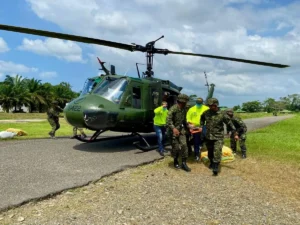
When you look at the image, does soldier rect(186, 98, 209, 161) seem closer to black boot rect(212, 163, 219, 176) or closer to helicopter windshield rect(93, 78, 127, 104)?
black boot rect(212, 163, 219, 176)

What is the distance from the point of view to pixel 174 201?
19.5 feet

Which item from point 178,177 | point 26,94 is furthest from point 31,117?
point 178,177

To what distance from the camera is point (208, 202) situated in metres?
6.02

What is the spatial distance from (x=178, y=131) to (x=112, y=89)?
9.77 feet

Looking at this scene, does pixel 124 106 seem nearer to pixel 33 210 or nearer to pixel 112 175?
pixel 112 175

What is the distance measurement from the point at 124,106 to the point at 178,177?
11.1ft

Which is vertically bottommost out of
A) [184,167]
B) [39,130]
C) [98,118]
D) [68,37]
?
[39,130]

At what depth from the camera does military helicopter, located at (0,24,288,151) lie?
9445mm

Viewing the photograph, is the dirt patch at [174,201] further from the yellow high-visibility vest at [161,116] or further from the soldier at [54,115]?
the soldier at [54,115]

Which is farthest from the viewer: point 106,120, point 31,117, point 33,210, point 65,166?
point 31,117

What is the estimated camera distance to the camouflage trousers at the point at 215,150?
8.01 m

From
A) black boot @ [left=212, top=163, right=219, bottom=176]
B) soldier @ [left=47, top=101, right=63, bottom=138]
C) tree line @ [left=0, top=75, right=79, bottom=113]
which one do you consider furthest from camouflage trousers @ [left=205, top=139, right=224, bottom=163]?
tree line @ [left=0, top=75, right=79, bottom=113]

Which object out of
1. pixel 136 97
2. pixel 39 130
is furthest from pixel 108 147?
pixel 39 130

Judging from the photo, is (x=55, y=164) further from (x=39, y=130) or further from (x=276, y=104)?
(x=276, y=104)
